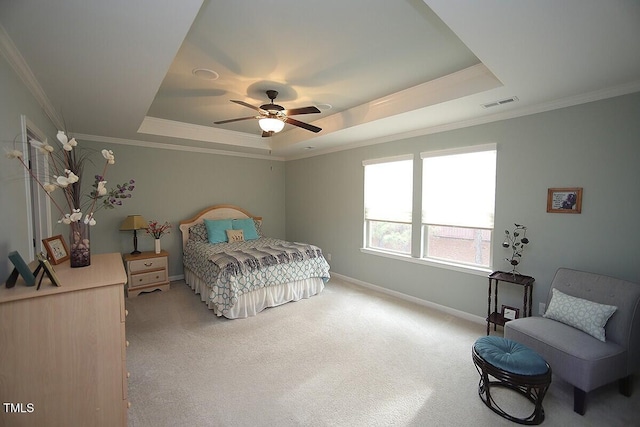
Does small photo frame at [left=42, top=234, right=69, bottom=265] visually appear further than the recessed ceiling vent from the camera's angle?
No

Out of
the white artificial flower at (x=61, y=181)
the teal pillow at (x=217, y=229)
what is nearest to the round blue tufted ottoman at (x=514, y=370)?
the white artificial flower at (x=61, y=181)

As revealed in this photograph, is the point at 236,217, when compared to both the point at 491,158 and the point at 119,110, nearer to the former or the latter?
the point at 119,110

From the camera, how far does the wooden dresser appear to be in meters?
1.24

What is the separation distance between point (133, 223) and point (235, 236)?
5.15ft

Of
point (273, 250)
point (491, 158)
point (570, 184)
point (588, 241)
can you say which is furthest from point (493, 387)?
point (273, 250)

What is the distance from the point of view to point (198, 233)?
16.3ft

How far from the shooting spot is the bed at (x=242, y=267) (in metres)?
3.45

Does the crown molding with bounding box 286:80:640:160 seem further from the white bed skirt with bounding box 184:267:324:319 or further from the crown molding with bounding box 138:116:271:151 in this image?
the white bed skirt with bounding box 184:267:324:319

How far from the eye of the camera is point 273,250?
4.19m

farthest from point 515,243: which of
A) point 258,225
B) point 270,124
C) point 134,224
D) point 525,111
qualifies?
point 134,224

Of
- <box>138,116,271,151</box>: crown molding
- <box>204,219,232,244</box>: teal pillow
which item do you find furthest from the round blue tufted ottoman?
<box>138,116,271,151</box>: crown molding

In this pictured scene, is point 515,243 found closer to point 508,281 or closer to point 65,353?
point 508,281

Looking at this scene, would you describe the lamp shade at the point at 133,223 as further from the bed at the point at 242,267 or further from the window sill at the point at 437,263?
the window sill at the point at 437,263

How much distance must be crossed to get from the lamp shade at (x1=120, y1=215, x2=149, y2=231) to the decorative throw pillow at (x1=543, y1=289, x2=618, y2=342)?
5.27 metres
